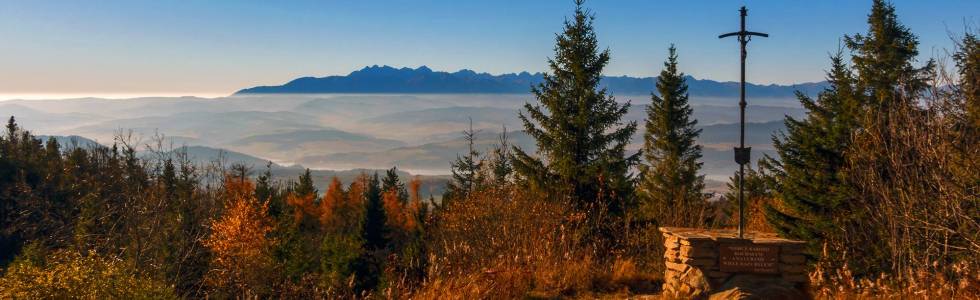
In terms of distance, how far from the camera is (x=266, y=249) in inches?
1455

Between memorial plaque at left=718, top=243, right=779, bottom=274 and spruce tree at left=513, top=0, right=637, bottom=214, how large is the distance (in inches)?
483

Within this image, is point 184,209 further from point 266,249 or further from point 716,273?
point 716,273

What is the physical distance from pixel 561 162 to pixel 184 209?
31.6m

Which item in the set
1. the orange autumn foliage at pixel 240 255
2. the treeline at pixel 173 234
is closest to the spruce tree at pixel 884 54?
the treeline at pixel 173 234

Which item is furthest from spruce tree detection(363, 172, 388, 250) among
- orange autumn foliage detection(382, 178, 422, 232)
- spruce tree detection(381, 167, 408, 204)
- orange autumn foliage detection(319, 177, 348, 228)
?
spruce tree detection(381, 167, 408, 204)

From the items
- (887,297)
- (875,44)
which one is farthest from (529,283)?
(875,44)

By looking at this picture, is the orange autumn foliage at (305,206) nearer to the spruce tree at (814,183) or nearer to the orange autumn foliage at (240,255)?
the orange autumn foliage at (240,255)

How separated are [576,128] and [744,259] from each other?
13971 mm

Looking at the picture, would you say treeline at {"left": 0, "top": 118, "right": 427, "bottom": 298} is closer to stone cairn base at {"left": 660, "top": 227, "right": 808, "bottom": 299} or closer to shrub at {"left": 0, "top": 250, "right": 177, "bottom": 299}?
shrub at {"left": 0, "top": 250, "right": 177, "bottom": 299}

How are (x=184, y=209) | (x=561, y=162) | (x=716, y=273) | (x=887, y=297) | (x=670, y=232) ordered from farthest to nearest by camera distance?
(x=184, y=209)
(x=561, y=162)
(x=670, y=232)
(x=716, y=273)
(x=887, y=297)

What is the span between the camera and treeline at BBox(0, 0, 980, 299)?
9.35 meters

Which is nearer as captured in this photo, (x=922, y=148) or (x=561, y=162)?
(x=922, y=148)

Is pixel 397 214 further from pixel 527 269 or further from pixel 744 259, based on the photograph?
pixel 744 259

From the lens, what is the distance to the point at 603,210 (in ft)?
46.2
